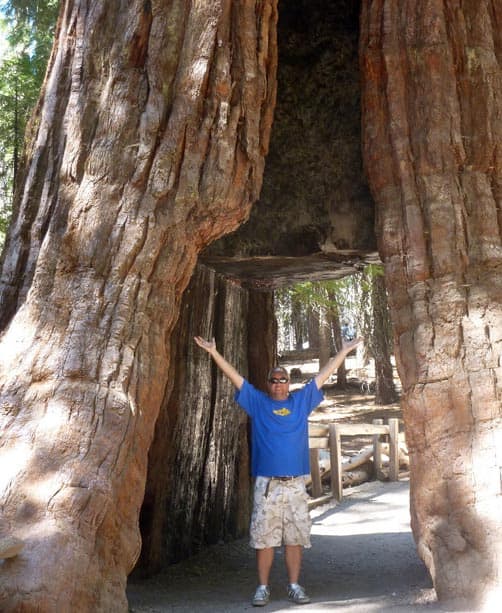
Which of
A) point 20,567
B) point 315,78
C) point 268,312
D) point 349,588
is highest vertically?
point 315,78

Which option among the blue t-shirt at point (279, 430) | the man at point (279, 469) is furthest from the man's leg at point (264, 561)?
the blue t-shirt at point (279, 430)

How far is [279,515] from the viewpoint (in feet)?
18.4

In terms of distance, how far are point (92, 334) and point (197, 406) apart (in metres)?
2.91

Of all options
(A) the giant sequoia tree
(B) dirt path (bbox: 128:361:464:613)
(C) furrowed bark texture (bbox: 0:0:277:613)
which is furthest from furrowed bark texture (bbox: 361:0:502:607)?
(C) furrowed bark texture (bbox: 0:0:277:613)

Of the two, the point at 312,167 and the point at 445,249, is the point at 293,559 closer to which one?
the point at 445,249

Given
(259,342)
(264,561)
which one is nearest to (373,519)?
(259,342)

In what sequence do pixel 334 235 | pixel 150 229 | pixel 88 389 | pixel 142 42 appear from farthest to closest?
pixel 334 235
pixel 142 42
pixel 150 229
pixel 88 389

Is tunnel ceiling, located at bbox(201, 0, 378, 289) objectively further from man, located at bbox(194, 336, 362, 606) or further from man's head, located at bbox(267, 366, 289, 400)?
man's head, located at bbox(267, 366, 289, 400)

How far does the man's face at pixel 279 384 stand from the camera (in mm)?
5832

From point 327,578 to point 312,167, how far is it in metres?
3.90

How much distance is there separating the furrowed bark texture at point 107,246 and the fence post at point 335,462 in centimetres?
622

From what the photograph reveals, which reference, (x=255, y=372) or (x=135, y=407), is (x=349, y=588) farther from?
(x=255, y=372)

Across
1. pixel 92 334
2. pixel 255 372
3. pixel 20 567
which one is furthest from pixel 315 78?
pixel 20 567

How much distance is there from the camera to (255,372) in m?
8.61
